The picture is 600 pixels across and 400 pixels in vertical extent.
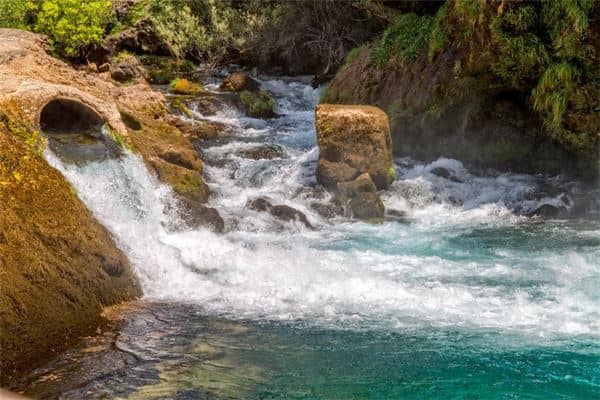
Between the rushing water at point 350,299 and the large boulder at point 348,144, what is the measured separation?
0.66 metres

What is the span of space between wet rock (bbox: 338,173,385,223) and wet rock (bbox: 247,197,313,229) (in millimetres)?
1147

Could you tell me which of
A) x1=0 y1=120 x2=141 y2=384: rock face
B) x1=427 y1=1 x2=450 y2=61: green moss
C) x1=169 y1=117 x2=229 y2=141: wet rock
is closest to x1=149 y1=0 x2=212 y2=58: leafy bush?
x1=169 y1=117 x2=229 y2=141: wet rock

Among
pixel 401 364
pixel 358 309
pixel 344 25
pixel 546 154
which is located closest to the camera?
pixel 401 364

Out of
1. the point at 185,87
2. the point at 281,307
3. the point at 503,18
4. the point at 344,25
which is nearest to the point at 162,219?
the point at 281,307

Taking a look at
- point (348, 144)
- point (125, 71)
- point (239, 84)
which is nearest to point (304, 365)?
point (348, 144)

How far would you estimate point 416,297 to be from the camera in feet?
23.7

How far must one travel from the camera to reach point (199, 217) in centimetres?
1016

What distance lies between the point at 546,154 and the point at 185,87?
12653 mm

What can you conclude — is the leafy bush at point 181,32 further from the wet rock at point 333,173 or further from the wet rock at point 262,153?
the wet rock at point 333,173

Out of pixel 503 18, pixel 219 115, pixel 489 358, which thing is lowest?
pixel 489 358

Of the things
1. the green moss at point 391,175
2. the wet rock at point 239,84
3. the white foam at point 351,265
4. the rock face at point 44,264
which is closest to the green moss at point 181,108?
the wet rock at point 239,84

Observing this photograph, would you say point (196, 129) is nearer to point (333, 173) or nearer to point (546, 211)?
point (333, 173)

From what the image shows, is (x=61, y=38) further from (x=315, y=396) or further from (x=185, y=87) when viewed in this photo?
(x=315, y=396)

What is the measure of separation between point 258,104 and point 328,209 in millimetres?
8690
